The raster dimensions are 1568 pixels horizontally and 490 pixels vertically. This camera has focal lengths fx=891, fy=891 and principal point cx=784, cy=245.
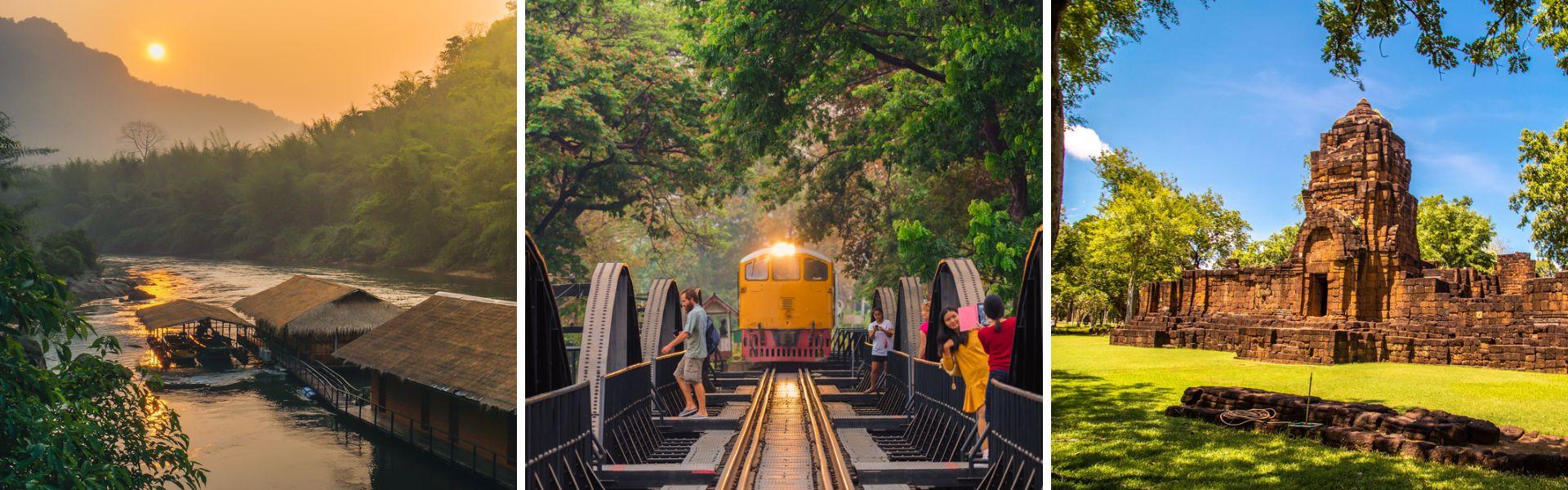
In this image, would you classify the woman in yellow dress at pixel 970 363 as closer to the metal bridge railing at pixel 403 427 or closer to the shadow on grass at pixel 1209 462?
the shadow on grass at pixel 1209 462

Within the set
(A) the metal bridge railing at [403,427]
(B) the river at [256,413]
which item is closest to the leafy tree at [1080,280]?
(A) the metal bridge railing at [403,427]

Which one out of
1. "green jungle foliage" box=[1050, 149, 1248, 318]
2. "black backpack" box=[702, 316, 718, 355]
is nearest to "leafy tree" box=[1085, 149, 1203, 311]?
"green jungle foliage" box=[1050, 149, 1248, 318]

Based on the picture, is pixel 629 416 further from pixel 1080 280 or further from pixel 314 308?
pixel 1080 280

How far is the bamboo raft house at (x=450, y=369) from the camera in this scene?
9.88 meters

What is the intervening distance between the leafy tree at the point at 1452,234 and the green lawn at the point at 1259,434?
10.00 metres

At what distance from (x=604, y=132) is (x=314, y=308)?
24.0 ft

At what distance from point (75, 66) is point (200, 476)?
4241 millimetres

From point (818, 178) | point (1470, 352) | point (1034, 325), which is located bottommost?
point (1470, 352)

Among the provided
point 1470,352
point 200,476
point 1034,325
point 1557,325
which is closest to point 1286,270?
point 1470,352

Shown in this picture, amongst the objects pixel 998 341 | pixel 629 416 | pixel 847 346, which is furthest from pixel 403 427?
pixel 847 346

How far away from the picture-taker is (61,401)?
28.6 feet

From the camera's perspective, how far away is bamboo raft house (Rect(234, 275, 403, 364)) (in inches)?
385

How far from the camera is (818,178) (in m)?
18.8

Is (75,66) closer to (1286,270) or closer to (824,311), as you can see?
(824,311)
